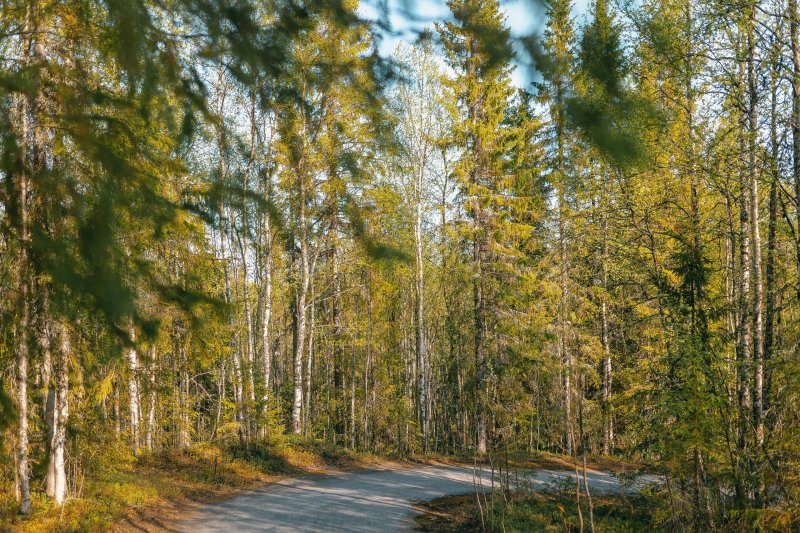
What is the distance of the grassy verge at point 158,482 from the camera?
7.43 metres

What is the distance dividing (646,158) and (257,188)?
4.33 ft

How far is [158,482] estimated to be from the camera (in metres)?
10.8

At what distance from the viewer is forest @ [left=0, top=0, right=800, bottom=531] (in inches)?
69.8

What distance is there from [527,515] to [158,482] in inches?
265

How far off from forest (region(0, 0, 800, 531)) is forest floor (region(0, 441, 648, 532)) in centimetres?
25

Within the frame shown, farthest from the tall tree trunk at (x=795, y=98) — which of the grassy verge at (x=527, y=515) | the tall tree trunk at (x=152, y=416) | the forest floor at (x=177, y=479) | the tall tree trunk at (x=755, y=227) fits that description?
the tall tree trunk at (x=152, y=416)

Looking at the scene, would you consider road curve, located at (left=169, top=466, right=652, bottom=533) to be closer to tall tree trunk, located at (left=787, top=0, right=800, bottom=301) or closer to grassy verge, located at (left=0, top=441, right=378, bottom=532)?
grassy verge, located at (left=0, top=441, right=378, bottom=532)

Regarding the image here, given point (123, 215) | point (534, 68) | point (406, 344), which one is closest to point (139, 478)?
point (123, 215)

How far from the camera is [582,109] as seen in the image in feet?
Answer: 5.20

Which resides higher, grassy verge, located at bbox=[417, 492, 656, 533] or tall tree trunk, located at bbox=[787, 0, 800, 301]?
tall tree trunk, located at bbox=[787, 0, 800, 301]

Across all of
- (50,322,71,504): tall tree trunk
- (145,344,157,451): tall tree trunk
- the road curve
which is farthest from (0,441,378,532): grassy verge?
the road curve

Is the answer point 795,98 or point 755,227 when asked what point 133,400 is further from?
point 795,98

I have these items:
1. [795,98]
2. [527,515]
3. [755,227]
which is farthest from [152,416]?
[795,98]

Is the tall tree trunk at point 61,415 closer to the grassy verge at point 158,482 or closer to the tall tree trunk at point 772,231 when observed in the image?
the grassy verge at point 158,482
